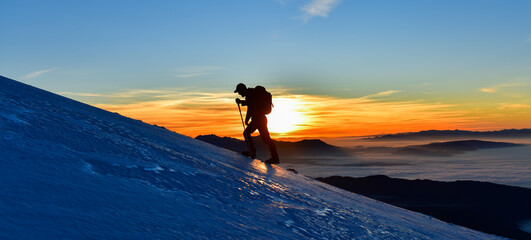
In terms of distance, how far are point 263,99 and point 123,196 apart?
19.6 ft

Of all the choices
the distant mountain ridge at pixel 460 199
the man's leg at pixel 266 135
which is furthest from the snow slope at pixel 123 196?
the distant mountain ridge at pixel 460 199

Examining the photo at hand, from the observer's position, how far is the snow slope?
2.35 m

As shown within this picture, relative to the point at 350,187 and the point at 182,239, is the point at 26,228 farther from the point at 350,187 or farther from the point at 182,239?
the point at 350,187

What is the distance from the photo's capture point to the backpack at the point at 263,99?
873 cm

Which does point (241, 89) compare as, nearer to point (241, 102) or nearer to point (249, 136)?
point (241, 102)

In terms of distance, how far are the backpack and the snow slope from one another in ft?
11.2

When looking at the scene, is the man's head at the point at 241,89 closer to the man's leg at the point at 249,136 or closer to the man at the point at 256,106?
the man at the point at 256,106

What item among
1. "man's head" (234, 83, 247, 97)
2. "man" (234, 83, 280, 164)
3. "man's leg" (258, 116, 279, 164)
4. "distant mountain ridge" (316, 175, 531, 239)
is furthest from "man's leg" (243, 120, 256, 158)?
"distant mountain ridge" (316, 175, 531, 239)

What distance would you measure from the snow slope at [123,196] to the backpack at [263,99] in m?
3.40

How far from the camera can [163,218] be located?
9.12 ft

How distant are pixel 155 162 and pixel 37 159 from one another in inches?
56.6

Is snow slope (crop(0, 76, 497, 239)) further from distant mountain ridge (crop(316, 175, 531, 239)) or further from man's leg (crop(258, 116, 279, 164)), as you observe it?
distant mountain ridge (crop(316, 175, 531, 239))

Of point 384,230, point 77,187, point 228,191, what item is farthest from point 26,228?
point 384,230

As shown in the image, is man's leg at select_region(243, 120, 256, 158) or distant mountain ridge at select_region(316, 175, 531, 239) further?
distant mountain ridge at select_region(316, 175, 531, 239)
